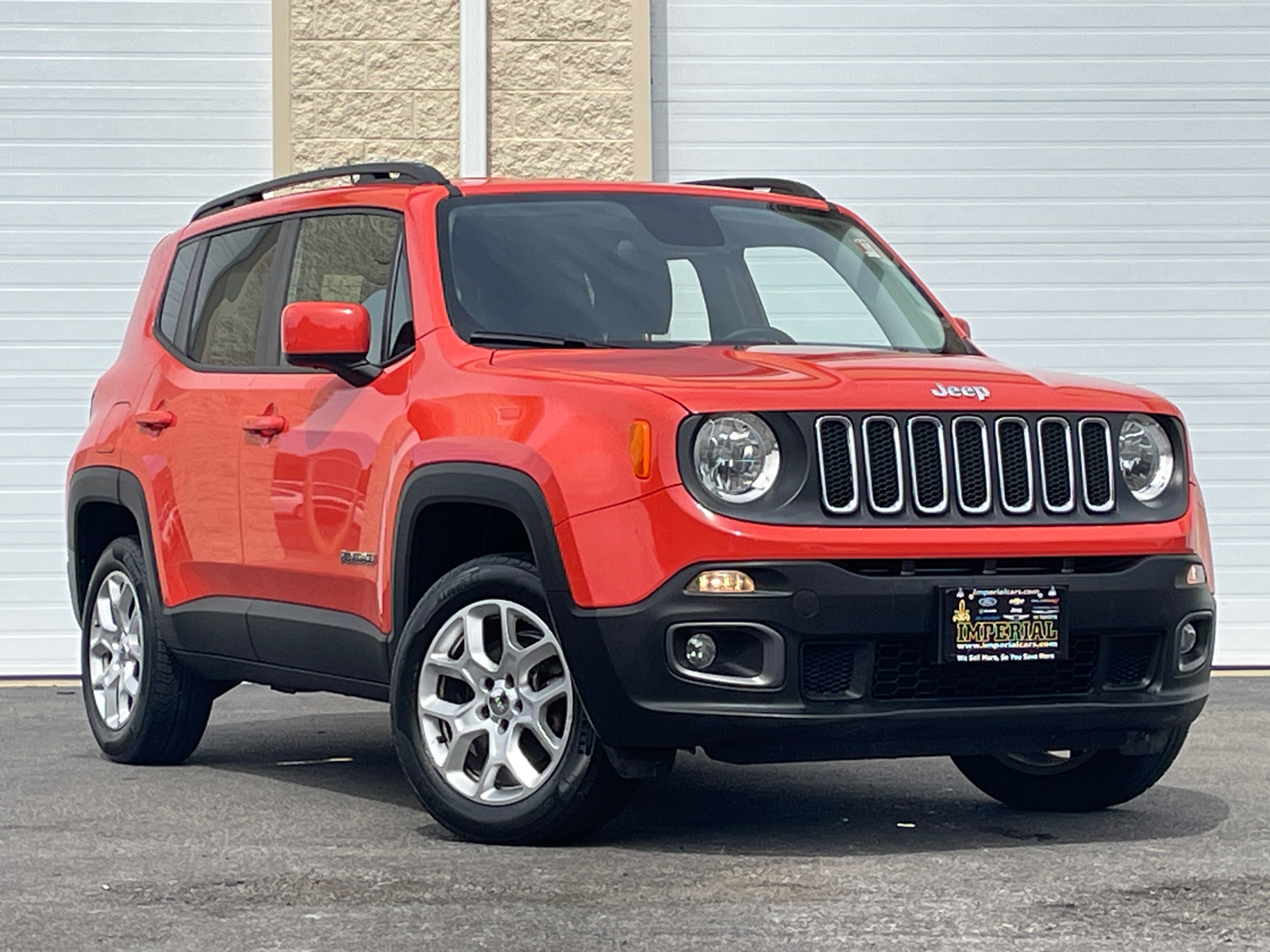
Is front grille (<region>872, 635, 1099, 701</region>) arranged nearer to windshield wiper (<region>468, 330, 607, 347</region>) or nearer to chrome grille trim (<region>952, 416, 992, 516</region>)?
chrome grille trim (<region>952, 416, 992, 516</region>)

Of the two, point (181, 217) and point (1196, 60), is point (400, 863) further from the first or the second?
point (1196, 60)

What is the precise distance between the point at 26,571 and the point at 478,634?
7401mm

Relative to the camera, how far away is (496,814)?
233 inches

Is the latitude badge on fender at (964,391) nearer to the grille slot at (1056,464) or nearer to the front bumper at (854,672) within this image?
the grille slot at (1056,464)

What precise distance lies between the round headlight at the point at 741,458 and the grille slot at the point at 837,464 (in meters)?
0.12

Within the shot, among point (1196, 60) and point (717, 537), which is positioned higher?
point (1196, 60)

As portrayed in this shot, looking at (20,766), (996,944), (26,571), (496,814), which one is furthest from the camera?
(26,571)

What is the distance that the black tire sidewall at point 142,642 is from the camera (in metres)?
7.84

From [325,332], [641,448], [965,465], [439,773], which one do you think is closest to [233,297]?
[325,332]

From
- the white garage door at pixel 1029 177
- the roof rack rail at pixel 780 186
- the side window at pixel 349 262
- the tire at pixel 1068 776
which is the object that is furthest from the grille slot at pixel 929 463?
the white garage door at pixel 1029 177

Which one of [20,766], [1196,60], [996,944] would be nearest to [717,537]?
[996,944]

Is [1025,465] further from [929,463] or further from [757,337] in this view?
[757,337]

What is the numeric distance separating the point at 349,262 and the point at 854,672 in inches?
92.9

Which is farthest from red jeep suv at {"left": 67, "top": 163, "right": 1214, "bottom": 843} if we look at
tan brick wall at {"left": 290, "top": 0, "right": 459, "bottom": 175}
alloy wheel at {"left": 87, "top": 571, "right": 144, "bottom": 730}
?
tan brick wall at {"left": 290, "top": 0, "right": 459, "bottom": 175}
